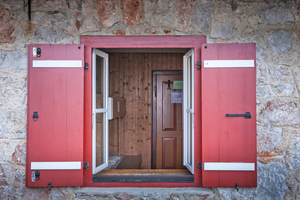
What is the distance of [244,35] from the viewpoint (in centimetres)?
249

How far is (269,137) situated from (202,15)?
1596mm

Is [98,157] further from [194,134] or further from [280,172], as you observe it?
[280,172]

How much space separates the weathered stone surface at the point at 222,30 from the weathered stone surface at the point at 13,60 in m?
2.23

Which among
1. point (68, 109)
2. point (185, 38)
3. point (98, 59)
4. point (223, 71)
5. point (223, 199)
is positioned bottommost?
point (223, 199)

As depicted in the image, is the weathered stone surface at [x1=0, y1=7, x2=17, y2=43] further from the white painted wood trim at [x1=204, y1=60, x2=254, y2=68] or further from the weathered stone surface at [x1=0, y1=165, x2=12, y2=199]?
the white painted wood trim at [x1=204, y1=60, x2=254, y2=68]

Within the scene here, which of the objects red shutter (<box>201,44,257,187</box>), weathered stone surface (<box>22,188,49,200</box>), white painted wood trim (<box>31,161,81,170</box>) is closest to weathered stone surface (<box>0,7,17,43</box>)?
white painted wood trim (<box>31,161,81,170</box>)

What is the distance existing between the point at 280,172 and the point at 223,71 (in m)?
1.32

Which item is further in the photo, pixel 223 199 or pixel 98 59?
pixel 98 59

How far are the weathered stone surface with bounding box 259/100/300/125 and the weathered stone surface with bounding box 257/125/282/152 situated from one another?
0.09 meters

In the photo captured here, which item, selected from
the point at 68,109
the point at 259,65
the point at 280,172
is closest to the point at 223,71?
the point at 259,65

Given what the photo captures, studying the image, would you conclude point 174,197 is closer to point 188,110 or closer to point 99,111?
point 188,110

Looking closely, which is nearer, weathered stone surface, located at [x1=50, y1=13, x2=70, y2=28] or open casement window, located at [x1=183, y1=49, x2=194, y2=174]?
weathered stone surface, located at [x1=50, y1=13, x2=70, y2=28]

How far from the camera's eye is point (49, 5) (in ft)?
8.23

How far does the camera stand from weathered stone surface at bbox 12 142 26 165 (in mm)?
2486
